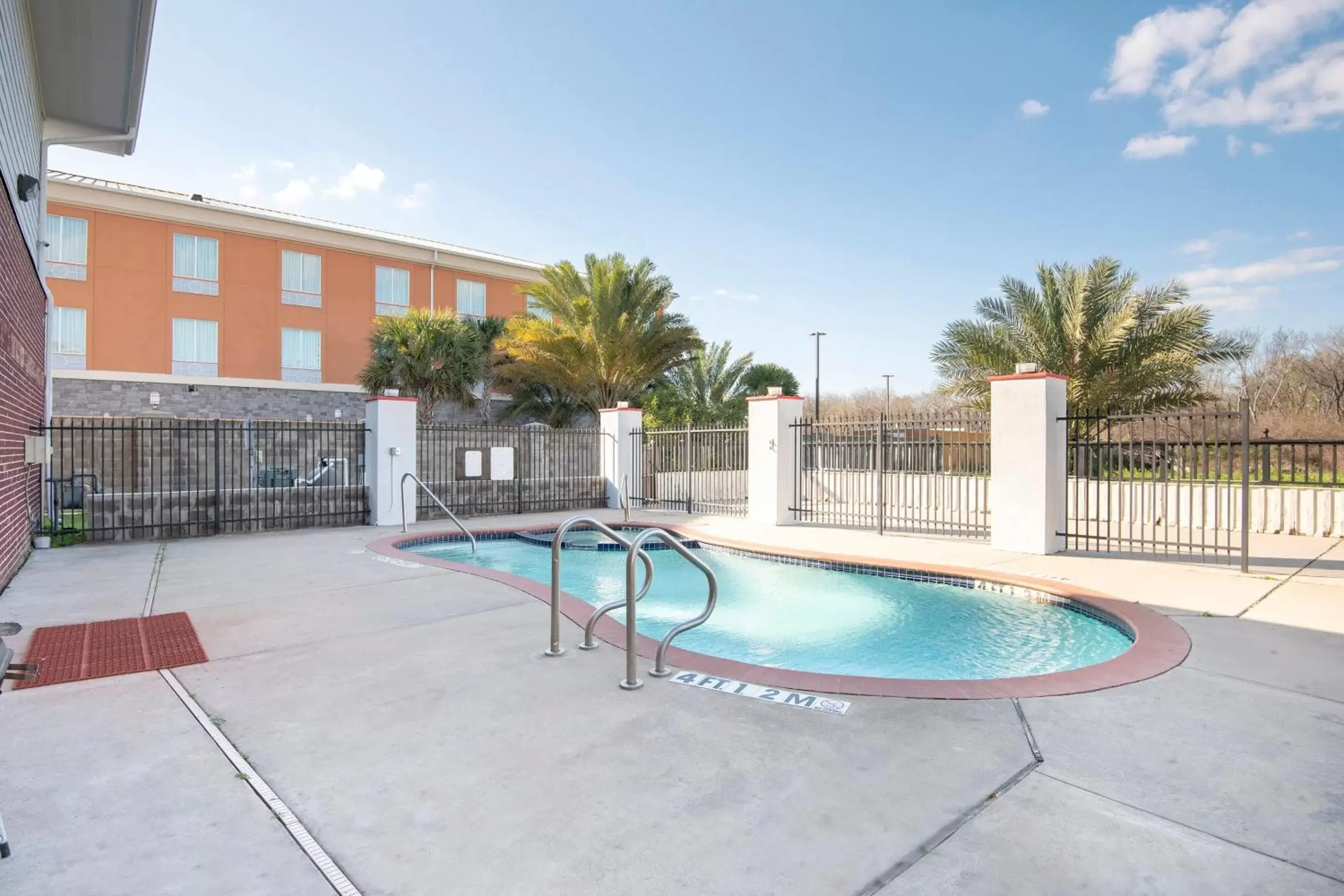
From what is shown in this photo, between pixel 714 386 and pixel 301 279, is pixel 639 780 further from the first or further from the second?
pixel 301 279

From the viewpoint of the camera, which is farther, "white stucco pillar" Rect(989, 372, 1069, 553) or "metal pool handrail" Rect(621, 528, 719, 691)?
"white stucco pillar" Rect(989, 372, 1069, 553)

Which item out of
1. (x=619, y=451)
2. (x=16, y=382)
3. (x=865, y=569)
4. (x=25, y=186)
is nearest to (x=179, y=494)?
(x=16, y=382)

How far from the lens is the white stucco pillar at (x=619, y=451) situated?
1457 centimetres

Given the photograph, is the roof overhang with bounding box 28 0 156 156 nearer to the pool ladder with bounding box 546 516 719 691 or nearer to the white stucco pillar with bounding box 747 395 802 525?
the pool ladder with bounding box 546 516 719 691

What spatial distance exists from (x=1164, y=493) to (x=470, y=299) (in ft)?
79.7

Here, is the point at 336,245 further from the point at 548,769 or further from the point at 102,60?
the point at 548,769

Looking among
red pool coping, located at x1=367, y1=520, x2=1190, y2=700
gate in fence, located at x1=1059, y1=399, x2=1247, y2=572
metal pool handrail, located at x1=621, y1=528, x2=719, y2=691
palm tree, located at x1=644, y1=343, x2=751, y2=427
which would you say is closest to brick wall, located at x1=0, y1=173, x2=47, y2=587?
red pool coping, located at x1=367, y1=520, x2=1190, y2=700

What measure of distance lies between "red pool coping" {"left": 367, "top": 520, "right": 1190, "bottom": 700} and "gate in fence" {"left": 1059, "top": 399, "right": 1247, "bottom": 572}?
188 cm

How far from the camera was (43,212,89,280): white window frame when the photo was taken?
64.8 feet

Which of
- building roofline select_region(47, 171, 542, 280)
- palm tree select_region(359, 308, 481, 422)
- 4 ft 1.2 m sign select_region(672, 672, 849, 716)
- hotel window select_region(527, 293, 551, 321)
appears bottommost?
4 ft 1.2 m sign select_region(672, 672, 849, 716)

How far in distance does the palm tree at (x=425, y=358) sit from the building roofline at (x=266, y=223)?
4838 mm

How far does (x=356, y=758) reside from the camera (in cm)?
279

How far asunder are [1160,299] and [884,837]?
1328 cm

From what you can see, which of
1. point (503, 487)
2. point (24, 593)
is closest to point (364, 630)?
point (24, 593)
